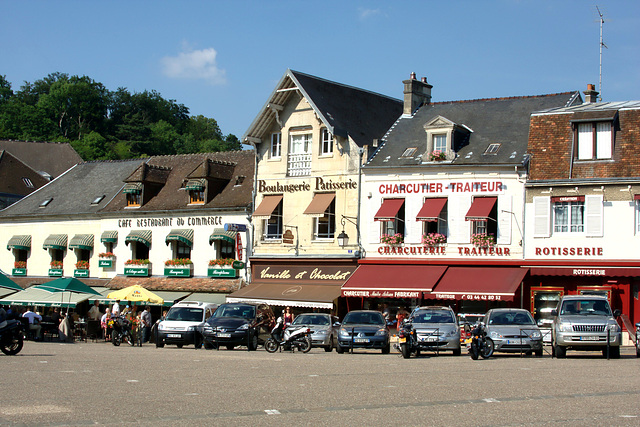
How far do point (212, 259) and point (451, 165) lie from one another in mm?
13405

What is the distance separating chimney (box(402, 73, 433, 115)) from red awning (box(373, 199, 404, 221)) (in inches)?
242

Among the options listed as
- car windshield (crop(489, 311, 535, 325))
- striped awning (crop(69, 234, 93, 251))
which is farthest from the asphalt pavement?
striped awning (crop(69, 234, 93, 251))

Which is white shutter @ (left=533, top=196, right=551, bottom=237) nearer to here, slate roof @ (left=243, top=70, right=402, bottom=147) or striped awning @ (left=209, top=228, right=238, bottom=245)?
slate roof @ (left=243, top=70, right=402, bottom=147)

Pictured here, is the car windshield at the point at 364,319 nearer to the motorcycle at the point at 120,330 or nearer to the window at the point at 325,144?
the motorcycle at the point at 120,330

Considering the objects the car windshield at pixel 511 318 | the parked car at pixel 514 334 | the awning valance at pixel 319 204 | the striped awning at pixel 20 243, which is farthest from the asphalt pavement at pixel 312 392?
the striped awning at pixel 20 243

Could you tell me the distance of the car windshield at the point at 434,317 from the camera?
85.9 ft

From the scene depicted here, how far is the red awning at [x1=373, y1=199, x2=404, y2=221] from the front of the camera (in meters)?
37.0

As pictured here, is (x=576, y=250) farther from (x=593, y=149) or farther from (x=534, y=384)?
(x=534, y=384)

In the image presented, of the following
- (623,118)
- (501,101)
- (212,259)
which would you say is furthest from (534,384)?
(212,259)

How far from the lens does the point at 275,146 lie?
42156mm

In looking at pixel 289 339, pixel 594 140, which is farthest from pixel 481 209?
pixel 289 339

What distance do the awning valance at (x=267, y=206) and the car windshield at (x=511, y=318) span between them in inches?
Answer: 649

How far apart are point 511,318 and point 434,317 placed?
2239mm

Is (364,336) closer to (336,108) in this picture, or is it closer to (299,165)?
(299,165)
